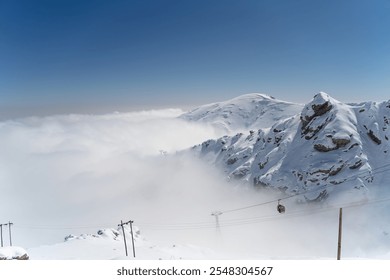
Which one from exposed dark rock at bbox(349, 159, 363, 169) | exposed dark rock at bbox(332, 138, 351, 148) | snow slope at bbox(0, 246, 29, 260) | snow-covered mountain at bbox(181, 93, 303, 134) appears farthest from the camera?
snow-covered mountain at bbox(181, 93, 303, 134)

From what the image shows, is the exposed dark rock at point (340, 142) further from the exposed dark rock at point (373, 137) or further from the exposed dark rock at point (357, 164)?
the exposed dark rock at point (357, 164)

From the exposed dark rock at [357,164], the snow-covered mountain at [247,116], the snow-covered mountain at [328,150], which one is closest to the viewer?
the snow-covered mountain at [328,150]

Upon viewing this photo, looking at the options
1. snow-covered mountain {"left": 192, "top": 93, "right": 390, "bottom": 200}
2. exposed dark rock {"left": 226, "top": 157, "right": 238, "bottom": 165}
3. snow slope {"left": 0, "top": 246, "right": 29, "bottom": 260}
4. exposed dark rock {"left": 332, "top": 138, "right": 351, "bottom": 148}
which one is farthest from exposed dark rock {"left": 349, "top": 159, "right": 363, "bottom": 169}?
snow slope {"left": 0, "top": 246, "right": 29, "bottom": 260}

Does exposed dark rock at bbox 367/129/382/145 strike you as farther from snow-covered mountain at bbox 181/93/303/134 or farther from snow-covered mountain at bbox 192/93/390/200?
snow-covered mountain at bbox 181/93/303/134

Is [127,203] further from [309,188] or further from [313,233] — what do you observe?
[313,233]

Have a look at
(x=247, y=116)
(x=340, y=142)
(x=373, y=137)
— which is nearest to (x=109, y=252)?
(x=340, y=142)

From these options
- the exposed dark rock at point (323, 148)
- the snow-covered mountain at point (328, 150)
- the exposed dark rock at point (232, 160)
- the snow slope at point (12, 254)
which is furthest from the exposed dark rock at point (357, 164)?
the snow slope at point (12, 254)

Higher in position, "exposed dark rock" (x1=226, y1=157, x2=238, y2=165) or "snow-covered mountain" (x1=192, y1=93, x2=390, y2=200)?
"exposed dark rock" (x1=226, y1=157, x2=238, y2=165)
